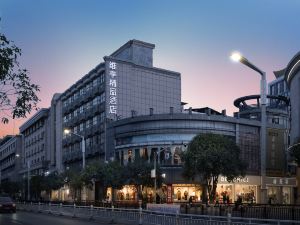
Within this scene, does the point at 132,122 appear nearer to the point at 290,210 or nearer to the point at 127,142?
the point at 127,142

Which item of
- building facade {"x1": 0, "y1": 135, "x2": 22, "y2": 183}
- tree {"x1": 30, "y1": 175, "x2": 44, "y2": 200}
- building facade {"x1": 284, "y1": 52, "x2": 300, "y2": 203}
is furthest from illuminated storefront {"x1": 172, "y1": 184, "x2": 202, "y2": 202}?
building facade {"x1": 0, "y1": 135, "x2": 22, "y2": 183}

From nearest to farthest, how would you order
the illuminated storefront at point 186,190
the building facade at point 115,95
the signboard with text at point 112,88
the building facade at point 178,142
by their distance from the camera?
the building facade at point 178,142, the illuminated storefront at point 186,190, the signboard with text at point 112,88, the building facade at point 115,95

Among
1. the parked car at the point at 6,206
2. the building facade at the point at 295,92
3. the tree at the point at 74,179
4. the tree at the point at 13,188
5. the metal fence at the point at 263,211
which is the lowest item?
the tree at the point at 13,188

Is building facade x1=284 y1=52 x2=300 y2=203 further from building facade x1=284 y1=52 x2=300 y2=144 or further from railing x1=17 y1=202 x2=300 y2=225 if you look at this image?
railing x1=17 y1=202 x2=300 y2=225

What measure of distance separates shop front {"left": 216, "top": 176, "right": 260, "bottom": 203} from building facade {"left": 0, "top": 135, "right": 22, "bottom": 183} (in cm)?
8122

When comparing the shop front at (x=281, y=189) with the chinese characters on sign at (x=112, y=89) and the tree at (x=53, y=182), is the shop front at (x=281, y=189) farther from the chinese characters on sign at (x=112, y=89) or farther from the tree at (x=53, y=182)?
the tree at (x=53, y=182)

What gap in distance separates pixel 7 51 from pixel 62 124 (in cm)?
9594

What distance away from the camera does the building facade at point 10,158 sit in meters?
152

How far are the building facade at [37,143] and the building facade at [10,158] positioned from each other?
13.2ft

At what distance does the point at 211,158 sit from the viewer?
5922cm

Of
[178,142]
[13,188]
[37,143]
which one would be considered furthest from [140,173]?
[37,143]

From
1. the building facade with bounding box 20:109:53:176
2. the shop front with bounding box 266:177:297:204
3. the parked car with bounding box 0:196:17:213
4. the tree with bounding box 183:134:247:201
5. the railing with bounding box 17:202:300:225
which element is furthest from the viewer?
the building facade with bounding box 20:109:53:176

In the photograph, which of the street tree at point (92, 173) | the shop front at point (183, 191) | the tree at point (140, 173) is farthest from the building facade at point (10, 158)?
the tree at point (140, 173)

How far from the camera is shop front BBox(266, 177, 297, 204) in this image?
8219 cm
